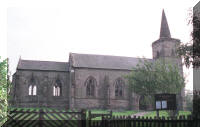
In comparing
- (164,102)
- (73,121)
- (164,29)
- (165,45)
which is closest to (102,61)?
(165,45)

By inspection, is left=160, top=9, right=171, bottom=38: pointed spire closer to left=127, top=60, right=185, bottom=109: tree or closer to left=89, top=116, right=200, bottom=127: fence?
left=127, top=60, right=185, bottom=109: tree

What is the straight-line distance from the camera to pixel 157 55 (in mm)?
53156

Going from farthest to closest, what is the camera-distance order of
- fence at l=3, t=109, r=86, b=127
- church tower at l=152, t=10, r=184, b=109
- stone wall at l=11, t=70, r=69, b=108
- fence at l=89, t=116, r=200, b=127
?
church tower at l=152, t=10, r=184, b=109 < stone wall at l=11, t=70, r=69, b=108 < fence at l=3, t=109, r=86, b=127 < fence at l=89, t=116, r=200, b=127

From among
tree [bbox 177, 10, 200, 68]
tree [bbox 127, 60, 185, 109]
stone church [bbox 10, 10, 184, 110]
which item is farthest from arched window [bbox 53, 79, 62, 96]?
tree [bbox 177, 10, 200, 68]

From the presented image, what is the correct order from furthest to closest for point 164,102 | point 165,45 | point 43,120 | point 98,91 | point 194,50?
point 165,45 < point 98,91 < point 164,102 < point 194,50 < point 43,120

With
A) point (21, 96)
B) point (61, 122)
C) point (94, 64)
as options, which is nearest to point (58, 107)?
point (21, 96)

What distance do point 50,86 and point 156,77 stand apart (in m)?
21.0

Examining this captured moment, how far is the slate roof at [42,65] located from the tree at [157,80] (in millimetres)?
16875

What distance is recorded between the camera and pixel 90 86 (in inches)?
1718

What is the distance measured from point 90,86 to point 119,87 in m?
5.26

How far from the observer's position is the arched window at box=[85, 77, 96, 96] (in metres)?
43.3

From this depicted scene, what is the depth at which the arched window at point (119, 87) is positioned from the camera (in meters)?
44.6

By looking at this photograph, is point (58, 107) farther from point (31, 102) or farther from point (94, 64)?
point (94, 64)

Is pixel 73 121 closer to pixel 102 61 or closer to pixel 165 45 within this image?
pixel 102 61
